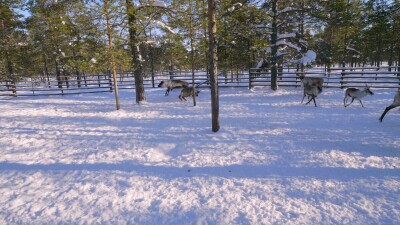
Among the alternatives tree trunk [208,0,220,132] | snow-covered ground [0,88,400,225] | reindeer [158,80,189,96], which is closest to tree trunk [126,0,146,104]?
snow-covered ground [0,88,400,225]

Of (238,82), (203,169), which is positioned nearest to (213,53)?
(203,169)

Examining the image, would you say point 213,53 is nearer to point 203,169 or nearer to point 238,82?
point 203,169

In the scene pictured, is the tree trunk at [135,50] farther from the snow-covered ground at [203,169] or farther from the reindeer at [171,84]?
the reindeer at [171,84]

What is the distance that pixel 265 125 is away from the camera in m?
8.66

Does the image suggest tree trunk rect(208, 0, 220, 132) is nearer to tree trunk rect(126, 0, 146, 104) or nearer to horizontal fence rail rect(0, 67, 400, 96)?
tree trunk rect(126, 0, 146, 104)

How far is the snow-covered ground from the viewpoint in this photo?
4004mm

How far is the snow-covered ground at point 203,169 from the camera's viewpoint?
4004 millimetres

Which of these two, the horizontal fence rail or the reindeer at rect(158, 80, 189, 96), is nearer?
the horizontal fence rail

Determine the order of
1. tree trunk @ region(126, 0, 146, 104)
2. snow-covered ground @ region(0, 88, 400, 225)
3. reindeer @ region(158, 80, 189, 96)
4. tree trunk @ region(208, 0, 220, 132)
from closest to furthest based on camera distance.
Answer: snow-covered ground @ region(0, 88, 400, 225) < tree trunk @ region(208, 0, 220, 132) < tree trunk @ region(126, 0, 146, 104) < reindeer @ region(158, 80, 189, 96)

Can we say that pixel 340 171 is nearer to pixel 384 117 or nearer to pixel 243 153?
pixel 243 153

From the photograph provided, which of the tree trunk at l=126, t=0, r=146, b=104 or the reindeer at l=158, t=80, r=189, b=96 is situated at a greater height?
the tree trunk at l=126, t=0, r=146, b=104

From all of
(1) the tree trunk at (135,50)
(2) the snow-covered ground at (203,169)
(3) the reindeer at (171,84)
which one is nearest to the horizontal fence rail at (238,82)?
(3) the reindeer at (171,84)

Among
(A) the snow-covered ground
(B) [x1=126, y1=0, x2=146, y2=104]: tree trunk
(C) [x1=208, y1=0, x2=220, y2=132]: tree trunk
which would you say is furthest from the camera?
(B) [x1=126, y1=0, x2=146, y2=104]: tree trunk

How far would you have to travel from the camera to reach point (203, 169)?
5.58 meters
